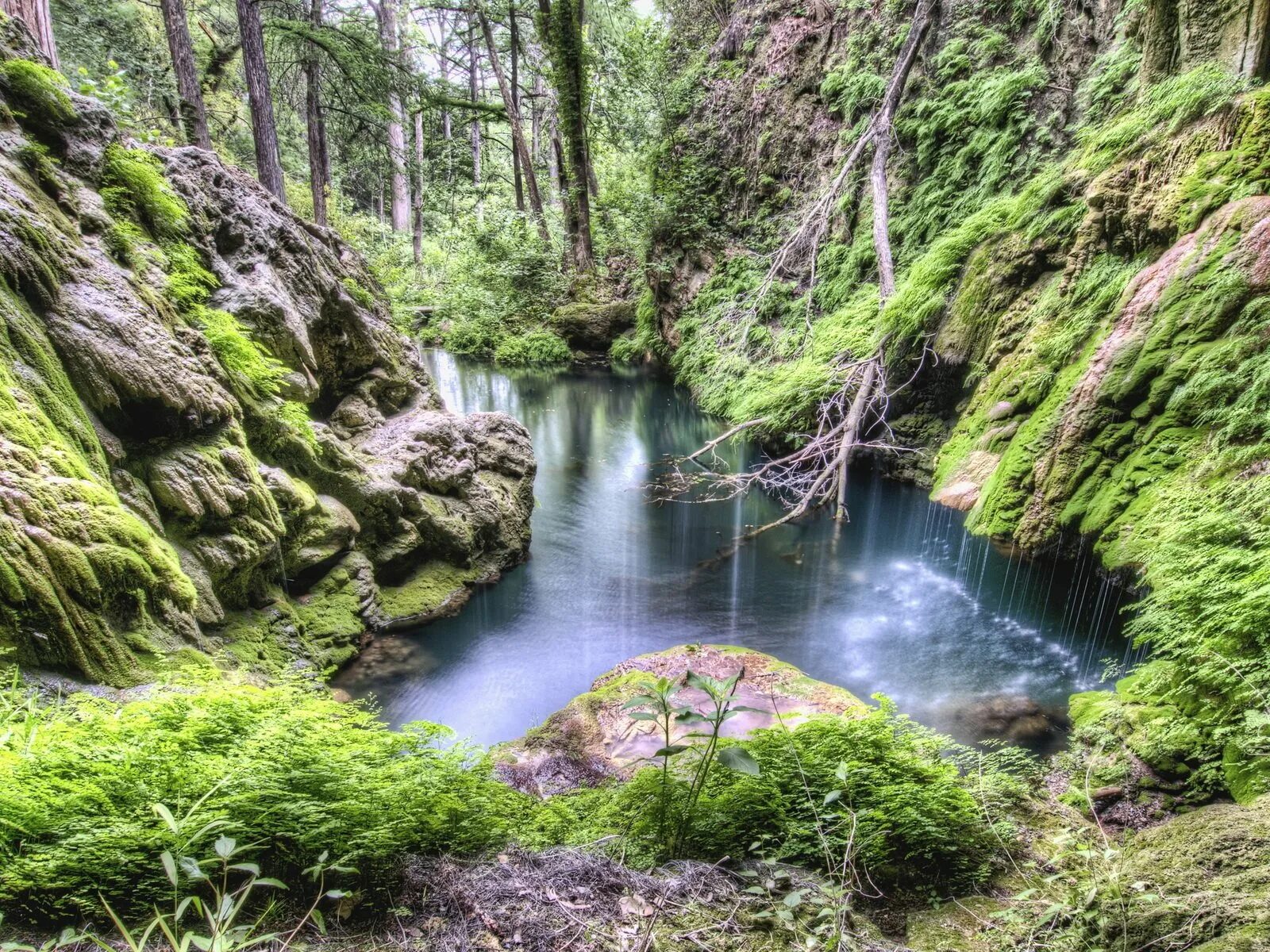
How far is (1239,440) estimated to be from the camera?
17.1 ft

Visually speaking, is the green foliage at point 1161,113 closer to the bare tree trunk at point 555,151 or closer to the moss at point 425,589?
the moss at point 425,589

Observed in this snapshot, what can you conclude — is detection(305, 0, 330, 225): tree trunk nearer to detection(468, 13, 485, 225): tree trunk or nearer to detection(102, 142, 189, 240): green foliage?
detection(102, 142, 189, 240): green foliage

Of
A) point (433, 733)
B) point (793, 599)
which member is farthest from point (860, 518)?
point (433, 733)

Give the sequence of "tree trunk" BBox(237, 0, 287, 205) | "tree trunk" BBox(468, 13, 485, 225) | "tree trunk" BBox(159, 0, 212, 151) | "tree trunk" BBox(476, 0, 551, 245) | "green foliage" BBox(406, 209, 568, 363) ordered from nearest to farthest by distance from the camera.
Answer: "tree trunk" BBox(159, 0, 212, 151) < "tree trunk" BBox(237, 0, 287, 205) < "tree trunk" BBox(476, 0, 551, 245) < "tree trunk" BBox(468, 13, 485, 225) < "green foliage" BBox(406, 209, 568, 363)

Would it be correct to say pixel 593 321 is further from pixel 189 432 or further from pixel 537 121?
pixel 189 432

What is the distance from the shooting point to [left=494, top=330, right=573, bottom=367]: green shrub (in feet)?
78.8

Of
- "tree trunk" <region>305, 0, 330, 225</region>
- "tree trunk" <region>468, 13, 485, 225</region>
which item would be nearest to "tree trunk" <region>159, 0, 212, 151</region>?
"tree trunk" <region>305, 0, 330, 225</region>

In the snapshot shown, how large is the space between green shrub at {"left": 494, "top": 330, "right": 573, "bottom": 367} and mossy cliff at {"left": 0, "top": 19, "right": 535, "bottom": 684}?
14.5 metres

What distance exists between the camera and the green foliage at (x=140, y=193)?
580 centimetres

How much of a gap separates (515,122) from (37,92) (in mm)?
19911

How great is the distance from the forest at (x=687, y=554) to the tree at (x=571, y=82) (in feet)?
24.2

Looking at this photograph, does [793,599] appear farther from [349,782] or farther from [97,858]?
[97,858]

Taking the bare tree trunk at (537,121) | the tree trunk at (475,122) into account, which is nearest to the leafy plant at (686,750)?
the tree trunk at (475,122)

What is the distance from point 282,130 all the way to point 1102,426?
24223mm
